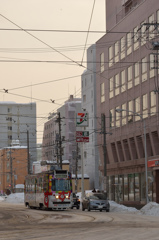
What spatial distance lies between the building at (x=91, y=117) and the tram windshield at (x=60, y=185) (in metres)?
64.5

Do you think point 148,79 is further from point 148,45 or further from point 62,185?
point 62,185

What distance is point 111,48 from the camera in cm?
7050

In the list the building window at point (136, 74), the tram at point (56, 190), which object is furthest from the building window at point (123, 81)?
the tram at point (56, 190)

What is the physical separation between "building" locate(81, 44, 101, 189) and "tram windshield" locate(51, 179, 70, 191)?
64.5 metres

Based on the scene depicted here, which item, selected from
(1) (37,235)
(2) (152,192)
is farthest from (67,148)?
(1) (37,235)

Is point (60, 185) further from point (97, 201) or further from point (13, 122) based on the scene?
point (13, 122)

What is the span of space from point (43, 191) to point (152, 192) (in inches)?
563

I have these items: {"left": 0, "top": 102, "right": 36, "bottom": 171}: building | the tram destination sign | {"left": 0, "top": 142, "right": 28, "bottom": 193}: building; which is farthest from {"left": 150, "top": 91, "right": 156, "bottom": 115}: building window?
{"left": 0, "top": 102, "right": 36, "bottom": 171}: building

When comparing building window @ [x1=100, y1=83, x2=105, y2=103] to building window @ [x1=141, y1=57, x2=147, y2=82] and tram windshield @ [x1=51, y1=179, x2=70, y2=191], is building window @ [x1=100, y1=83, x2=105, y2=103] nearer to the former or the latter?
building window @ [x1=141, y1=57, x2=147, y2=82]

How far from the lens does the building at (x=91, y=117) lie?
115 meters

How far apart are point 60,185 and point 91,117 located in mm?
70242

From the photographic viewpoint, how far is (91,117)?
11806 centimetres

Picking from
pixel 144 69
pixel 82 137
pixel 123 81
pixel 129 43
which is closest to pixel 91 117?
pixel 123 81

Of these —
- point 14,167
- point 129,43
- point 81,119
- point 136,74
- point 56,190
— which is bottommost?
point 56,190
